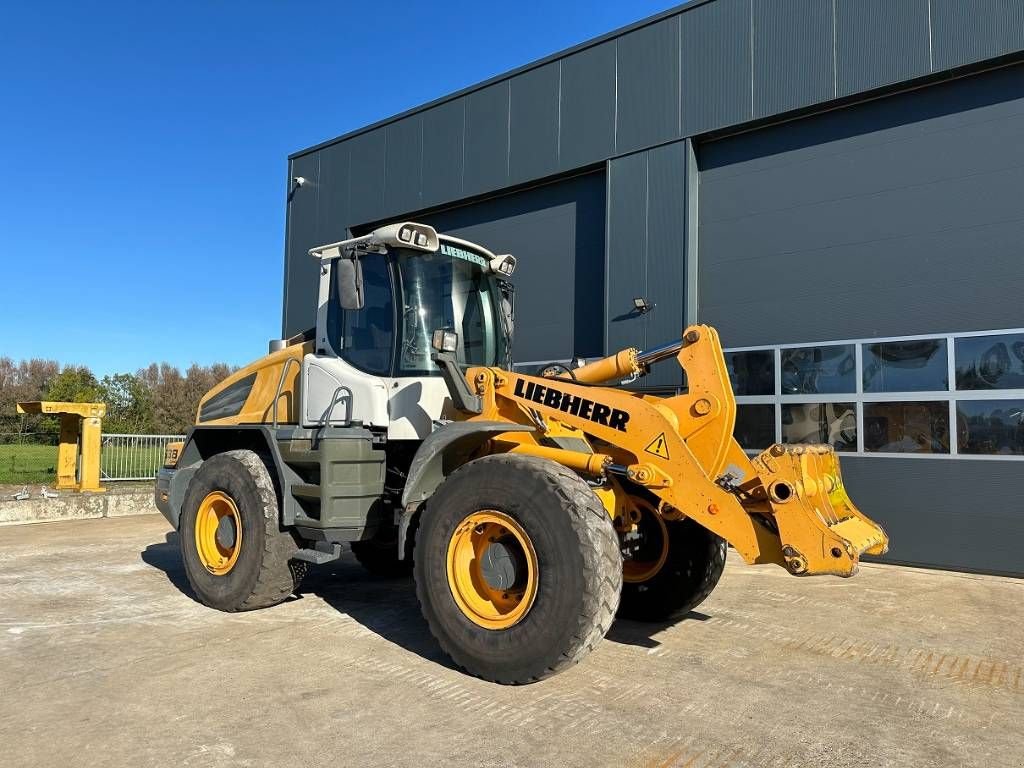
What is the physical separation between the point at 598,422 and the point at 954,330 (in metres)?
6.07

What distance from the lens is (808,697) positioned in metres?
4.15

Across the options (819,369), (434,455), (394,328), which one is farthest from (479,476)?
(819,369)

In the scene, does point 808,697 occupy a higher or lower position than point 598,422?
lower

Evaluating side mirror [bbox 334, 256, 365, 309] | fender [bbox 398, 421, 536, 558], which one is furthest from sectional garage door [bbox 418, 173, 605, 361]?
fender [bbox 398, 421, 536, 558]

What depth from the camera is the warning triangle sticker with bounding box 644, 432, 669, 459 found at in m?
4.31

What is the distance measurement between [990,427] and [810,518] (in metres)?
5.66

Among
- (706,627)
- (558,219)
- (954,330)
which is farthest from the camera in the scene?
(558,219)

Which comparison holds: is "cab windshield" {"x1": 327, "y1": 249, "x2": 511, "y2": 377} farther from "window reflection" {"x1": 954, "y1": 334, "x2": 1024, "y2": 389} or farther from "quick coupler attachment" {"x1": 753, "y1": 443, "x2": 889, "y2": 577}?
"window reflection" {"x1": 954, "y1": 334, "x2": 1024, "y2": 389}

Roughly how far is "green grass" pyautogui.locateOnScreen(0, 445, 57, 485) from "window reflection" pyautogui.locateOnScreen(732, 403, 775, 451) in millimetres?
13441

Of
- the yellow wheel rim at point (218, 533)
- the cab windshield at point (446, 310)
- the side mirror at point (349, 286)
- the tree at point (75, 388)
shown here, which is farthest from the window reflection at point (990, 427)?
the tree at point (75, 388)

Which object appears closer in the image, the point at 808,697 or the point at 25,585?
the point at 808,697

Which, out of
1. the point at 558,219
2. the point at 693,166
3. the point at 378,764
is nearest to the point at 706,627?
the point at 378,764

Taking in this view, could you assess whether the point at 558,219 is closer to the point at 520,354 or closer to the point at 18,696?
the point at 520,354

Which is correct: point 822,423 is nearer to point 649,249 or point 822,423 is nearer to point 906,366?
point 906,366
